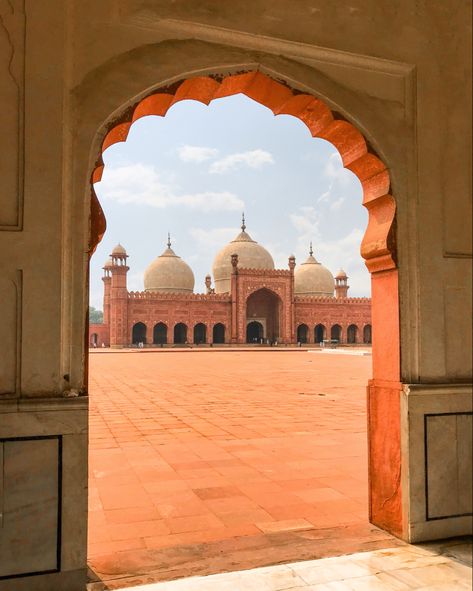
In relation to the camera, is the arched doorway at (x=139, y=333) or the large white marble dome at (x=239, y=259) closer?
the arched doorway at (x=139, y=333)

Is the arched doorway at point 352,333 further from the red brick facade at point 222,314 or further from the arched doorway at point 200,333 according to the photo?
the arched doorway at point 200,333

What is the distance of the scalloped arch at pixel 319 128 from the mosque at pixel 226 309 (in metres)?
37.6

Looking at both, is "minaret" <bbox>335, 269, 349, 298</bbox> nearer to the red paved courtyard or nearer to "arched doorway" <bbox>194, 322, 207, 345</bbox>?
"arched doorway" <bbox>194, 322, 207, 345</bbox>

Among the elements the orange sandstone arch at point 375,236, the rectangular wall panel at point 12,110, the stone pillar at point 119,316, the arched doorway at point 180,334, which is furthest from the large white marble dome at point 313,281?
the rectangular wall panel at point 12,110

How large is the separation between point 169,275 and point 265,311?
903 cm

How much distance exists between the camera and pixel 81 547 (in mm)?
2807

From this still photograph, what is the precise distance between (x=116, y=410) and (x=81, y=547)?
5.66m

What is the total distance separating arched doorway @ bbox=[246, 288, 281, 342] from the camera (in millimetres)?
45000

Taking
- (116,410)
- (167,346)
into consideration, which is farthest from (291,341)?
(116,410)

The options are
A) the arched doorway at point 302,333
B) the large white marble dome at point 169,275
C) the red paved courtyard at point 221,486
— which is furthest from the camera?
the large white marble dome at point 169,275

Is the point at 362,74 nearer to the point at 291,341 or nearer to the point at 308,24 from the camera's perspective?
the point at 308,24

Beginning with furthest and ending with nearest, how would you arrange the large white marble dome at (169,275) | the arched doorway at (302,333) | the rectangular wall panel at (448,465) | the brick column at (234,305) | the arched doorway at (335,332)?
the large white marble dome at (169,275) < the arched doorway at (335,332) < the arched doorway at (302,333) < the brick column at (234,305) < the rectangular wall panel at (448,465)

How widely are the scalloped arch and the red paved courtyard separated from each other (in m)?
1.79

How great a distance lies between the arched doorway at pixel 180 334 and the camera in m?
43.7
